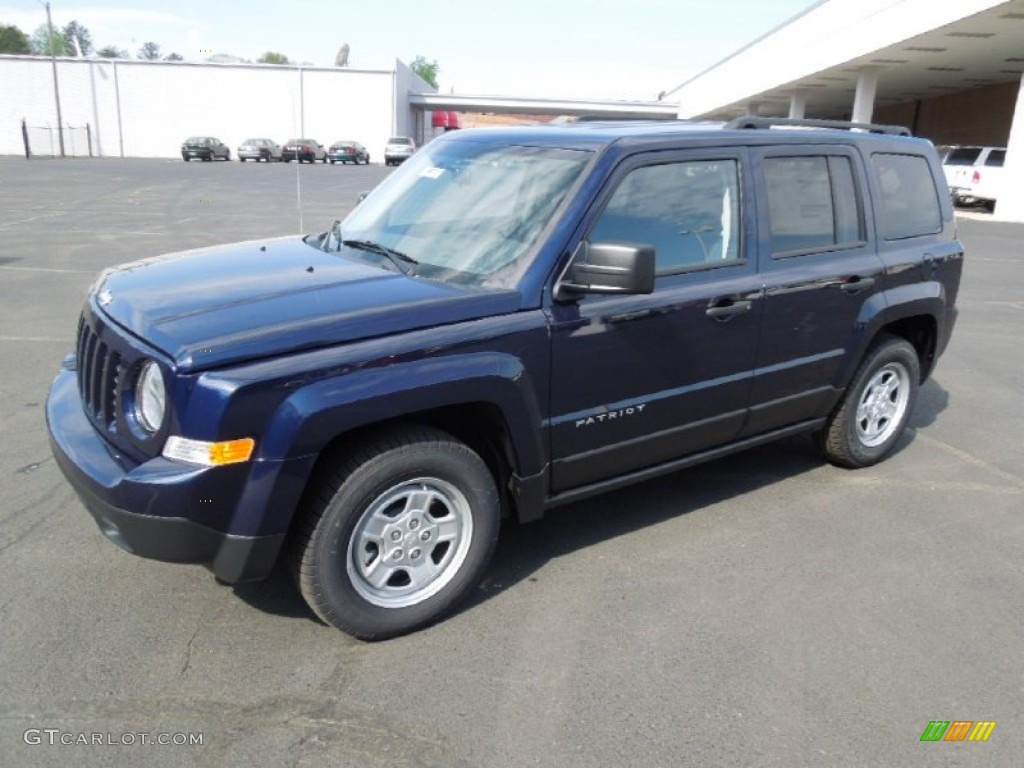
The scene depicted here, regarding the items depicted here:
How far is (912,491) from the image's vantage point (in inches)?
189

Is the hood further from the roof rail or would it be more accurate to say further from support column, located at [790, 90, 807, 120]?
support column, located at [790, 90, 807, 120]

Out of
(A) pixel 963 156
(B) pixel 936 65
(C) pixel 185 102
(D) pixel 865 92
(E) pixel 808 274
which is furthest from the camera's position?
(C) pixel 185 102

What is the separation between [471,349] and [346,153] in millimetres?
52490

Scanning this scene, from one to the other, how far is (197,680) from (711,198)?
297cm

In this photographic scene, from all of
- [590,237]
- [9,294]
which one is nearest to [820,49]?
[9,294]

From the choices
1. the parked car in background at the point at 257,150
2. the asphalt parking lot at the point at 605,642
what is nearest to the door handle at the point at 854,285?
the asphalt parking lot at the point at 605,642

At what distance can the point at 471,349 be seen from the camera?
3.15m

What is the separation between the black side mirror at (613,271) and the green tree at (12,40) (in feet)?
449

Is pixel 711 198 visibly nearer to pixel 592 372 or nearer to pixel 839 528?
pixel 592 372

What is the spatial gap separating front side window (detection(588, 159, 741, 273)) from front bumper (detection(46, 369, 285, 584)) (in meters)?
1.78

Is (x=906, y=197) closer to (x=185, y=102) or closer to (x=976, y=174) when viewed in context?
(x=976, y=174)

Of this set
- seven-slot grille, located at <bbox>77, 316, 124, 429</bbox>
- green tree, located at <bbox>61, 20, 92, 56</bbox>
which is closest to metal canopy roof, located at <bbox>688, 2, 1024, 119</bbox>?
seven-slot grille, located at <bbox>77, 316, 124, 429</bbox>

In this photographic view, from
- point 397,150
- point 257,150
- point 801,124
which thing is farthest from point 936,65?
point 257,150

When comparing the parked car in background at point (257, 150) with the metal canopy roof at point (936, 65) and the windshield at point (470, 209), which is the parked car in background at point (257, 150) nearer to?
the metal canopy roof at point (936, 65)
